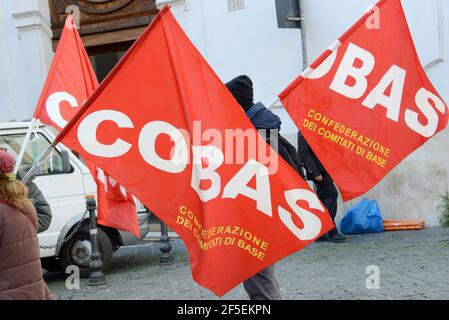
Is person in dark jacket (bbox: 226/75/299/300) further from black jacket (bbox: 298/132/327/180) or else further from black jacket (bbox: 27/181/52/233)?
black jacket (bbox: 298/132/327/180)

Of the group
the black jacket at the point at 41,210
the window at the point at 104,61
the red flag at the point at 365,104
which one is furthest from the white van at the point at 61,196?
the window at the point at 104,61

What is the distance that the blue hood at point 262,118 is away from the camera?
4.86m

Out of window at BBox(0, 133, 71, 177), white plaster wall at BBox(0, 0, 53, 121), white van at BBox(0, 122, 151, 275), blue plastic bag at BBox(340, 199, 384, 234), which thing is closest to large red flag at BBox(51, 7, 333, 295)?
white van at BBox(0, 122, 151, 275)

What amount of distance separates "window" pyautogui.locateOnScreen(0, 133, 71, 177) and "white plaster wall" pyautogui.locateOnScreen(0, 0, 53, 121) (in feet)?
13.7

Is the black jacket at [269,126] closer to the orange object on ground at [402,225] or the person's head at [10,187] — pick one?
the person's head at [10,187]

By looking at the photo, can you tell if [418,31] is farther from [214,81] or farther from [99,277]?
[214,81]

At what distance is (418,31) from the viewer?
31.7 feet

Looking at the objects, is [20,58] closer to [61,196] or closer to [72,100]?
[61,196]

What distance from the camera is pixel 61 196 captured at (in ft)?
27.2

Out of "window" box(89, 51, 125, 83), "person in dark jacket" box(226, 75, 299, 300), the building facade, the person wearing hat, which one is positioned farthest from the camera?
"window" box(89, 51, 125, 83)

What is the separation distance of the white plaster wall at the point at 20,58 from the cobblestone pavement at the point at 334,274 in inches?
156

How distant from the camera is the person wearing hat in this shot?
383 centimetres

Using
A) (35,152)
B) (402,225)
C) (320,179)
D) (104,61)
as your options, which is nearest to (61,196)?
(35,152)
